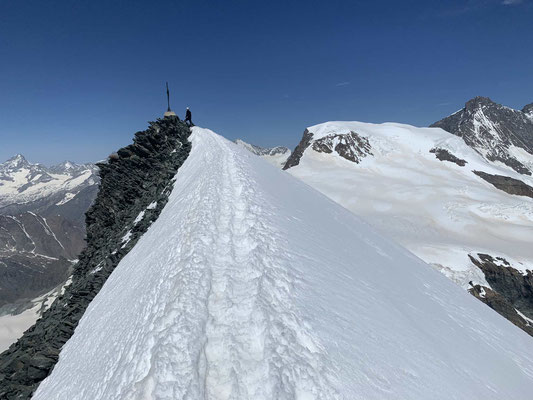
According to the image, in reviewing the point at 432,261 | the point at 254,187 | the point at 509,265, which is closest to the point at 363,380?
the point at 254,187

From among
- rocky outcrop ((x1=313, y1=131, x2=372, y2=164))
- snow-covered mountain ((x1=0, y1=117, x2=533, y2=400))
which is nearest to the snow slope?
rocky outcrop ((x1=313, y1=131, x2=372, y2=164))

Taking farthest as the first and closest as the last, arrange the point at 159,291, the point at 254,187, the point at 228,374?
the point at 254,187
the point at 159,291
the point at 228,374

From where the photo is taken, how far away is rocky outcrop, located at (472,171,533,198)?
266 ft

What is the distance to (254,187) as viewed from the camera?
1119cm

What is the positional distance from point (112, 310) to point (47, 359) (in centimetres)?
272

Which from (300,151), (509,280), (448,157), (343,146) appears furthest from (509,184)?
(300,151)

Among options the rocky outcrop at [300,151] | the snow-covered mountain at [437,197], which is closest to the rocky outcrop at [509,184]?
the snow-covered mountain at [437,197]

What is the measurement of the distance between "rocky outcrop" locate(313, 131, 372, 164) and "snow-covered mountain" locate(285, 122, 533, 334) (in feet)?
1.05

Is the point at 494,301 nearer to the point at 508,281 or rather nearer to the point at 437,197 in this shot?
the point at 508,281

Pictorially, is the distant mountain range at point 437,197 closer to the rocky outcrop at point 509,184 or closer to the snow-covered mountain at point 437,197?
the snow-covered mountain at point 437,197

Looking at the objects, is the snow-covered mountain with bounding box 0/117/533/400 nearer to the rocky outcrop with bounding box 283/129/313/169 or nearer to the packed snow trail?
the packed snow trail

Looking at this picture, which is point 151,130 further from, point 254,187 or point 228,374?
point 228,374

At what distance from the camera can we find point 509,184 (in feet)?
269

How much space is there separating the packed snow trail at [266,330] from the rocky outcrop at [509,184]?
91443mm
